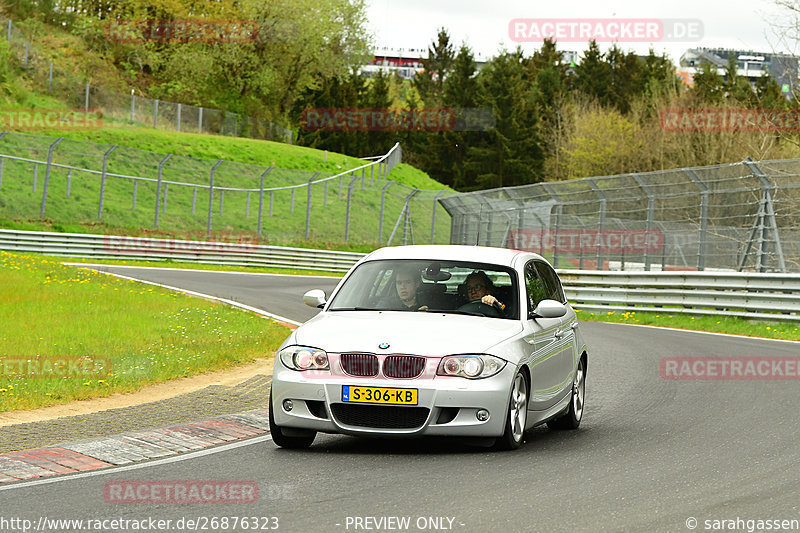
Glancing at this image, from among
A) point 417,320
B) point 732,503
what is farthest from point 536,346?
point 732,503

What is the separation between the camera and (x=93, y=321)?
17781 millimetres

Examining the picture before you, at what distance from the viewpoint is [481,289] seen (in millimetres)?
9352

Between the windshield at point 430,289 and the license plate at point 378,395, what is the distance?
122 cm

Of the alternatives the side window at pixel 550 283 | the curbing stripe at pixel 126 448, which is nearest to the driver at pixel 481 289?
the side window at pixel 550 283

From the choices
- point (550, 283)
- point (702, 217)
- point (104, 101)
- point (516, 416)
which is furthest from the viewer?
point (104, 101)

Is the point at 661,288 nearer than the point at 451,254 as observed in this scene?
No

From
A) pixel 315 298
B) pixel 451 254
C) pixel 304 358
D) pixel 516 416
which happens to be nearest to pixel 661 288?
pixel 451 254

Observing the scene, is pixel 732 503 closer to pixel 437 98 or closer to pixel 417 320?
pixel 417 320

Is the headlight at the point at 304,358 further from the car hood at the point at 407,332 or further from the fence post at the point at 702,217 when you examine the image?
the fence post at the point at 702,217

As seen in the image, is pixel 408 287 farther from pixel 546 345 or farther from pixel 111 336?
pixel 111 336

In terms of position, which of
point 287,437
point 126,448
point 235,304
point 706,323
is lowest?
point 235,304

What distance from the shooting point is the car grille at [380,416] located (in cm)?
811

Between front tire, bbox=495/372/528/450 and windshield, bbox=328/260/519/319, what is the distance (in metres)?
0.74

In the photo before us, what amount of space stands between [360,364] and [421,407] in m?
0.52
